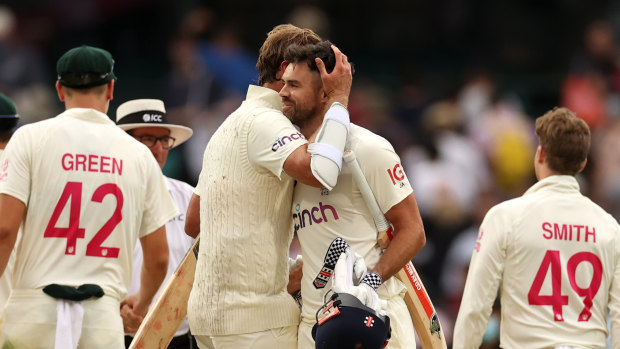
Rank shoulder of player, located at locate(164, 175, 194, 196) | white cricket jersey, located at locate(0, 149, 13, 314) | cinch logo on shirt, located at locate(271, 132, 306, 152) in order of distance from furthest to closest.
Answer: shoulder of player, located at locate(164, 175, 194, 196), white cricket jersey, located at locate(0, 149, 13, 314), cinch logo on shirt, located at locate(271, 132, 306, 152)

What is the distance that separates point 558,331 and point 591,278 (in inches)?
14.8

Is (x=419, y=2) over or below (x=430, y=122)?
over

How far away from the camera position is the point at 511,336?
6.93 m

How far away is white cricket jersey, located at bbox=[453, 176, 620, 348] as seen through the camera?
6801 mm

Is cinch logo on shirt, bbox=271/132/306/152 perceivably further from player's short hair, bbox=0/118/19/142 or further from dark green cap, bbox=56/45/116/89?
player's short hair, bbox=0/118/19/142

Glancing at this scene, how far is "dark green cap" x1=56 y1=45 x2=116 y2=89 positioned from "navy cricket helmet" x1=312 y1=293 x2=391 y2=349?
2.08 metres

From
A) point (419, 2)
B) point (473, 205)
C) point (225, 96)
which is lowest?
point (473, 205)

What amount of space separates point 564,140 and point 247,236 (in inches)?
81.5

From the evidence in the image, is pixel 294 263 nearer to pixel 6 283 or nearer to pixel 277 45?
pixel 277 45

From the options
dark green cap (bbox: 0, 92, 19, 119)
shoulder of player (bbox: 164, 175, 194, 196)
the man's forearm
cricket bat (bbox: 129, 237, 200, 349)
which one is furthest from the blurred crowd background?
the man's forearm

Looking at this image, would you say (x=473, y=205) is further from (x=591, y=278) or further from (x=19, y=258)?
(x=19, y=258)

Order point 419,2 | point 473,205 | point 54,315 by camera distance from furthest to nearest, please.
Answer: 1. point 419,2
2. point 473,205
3. point 54,315

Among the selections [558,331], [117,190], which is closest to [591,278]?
[558,331]

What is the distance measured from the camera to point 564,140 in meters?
6.91
